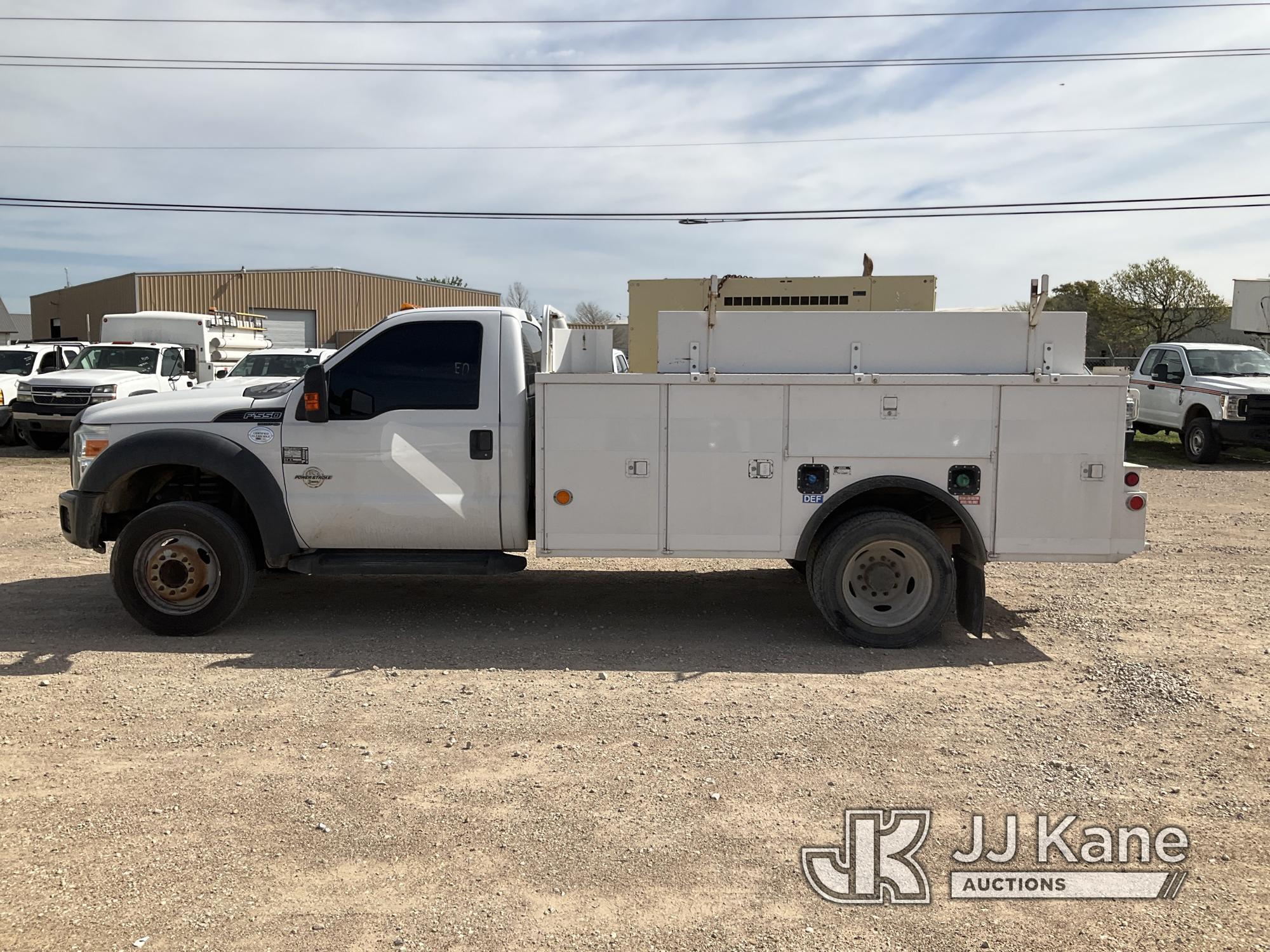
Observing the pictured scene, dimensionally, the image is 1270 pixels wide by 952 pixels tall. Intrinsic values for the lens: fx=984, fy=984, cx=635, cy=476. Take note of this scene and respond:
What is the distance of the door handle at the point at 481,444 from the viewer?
249 inches

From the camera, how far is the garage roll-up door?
127ft

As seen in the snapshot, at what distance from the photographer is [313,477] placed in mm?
6371

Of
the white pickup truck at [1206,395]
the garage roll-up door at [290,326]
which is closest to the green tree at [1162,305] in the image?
the white pickup truck at [1206,395]

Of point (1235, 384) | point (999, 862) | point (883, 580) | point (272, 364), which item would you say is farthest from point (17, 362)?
point (1235, 384)

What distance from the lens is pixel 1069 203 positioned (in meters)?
24.2

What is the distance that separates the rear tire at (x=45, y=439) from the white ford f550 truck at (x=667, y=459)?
535 inches

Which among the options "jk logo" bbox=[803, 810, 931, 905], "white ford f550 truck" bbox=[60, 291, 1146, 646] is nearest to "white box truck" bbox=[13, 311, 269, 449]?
"white ford f550 truck" bbox=[60, 291, 1146, 646]

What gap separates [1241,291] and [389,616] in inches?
954

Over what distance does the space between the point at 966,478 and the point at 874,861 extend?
3.10 m

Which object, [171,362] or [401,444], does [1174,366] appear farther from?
[171,362]

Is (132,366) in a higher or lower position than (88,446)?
higher

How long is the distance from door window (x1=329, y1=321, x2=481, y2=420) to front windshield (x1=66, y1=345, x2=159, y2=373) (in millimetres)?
14262

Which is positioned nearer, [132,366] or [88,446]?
[88,446]

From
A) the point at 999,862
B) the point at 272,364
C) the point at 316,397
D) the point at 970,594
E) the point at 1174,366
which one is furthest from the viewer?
the point at 1174,366
